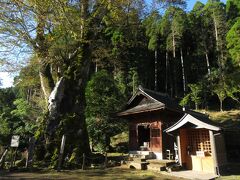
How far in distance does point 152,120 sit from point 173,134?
11.5 feet

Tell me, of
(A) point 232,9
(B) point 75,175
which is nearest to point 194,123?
(B) point 75,175

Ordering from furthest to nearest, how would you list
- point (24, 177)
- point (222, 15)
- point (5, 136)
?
point (222, 15) < point (5, 136) < point (24, 177)

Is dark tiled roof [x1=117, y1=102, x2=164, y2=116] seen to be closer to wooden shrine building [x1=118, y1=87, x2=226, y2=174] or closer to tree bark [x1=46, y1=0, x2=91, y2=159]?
wooden shrine building [x1=118, y1=87, x2=226, y2=174]

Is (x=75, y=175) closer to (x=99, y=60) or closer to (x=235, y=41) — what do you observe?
(x=99, y=60)

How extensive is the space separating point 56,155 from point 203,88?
917 inches

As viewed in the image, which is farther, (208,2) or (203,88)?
(208,2)

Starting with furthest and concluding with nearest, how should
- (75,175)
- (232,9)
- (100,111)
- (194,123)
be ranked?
(232,9) < (100,111) < (194,123) < (75,175)

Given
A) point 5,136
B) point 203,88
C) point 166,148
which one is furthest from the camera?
point 203,88

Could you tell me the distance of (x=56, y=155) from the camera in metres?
13.7

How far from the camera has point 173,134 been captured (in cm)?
1345

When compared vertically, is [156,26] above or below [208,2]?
below

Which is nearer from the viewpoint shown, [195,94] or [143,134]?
[143,134]

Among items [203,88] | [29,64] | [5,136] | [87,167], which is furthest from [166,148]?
[203,88]

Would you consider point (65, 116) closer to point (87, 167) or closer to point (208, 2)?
point (87, 167)
